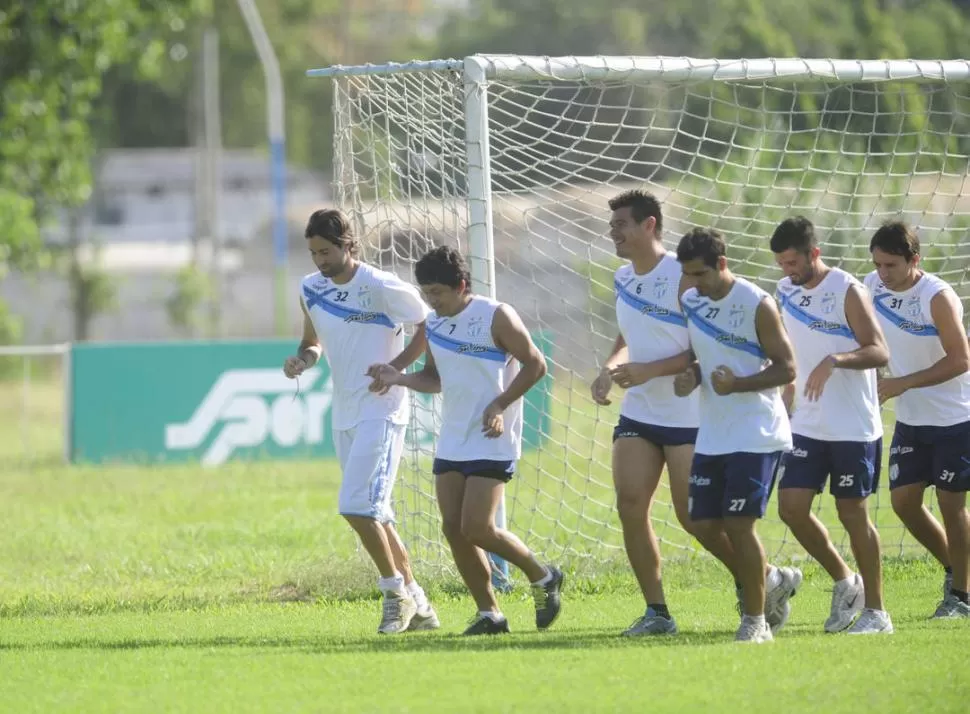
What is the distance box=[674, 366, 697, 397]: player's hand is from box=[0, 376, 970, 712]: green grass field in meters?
1.22

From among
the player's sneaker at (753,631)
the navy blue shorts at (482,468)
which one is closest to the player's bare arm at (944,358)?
the player's sneaker at (753,631)

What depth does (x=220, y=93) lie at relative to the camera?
2233 inches

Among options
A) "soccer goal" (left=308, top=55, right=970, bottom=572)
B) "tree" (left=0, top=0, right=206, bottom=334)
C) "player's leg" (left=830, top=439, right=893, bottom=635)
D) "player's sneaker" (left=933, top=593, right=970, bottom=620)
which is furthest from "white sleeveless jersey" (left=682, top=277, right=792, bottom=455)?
"tree" (left=0, top=0, right=206, bottom=334)

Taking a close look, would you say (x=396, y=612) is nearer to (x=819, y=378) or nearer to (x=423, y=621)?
(x=423, y=621)

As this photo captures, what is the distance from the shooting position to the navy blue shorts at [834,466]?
790 cm

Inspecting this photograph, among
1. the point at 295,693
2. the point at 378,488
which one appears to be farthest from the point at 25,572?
the point at 295,693

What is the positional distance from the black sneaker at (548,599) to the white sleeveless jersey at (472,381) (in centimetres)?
71

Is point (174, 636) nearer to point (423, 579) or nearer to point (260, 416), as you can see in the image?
point (423, 579)

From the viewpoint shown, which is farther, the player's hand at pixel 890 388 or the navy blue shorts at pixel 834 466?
the player's hand at pixel 890 388

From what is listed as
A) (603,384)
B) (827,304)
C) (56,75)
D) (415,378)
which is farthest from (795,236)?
(56,75)

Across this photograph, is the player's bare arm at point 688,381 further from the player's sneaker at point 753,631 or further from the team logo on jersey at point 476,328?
the player's sneaker at point 753,631

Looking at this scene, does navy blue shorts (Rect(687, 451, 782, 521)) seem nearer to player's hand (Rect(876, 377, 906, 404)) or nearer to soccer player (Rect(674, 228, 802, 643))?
soccer player (Rect(674, 228, 802, 643))

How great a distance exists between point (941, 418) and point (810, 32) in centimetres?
2512

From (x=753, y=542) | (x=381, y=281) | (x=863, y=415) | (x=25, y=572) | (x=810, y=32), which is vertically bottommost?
(x=25, y=572)
